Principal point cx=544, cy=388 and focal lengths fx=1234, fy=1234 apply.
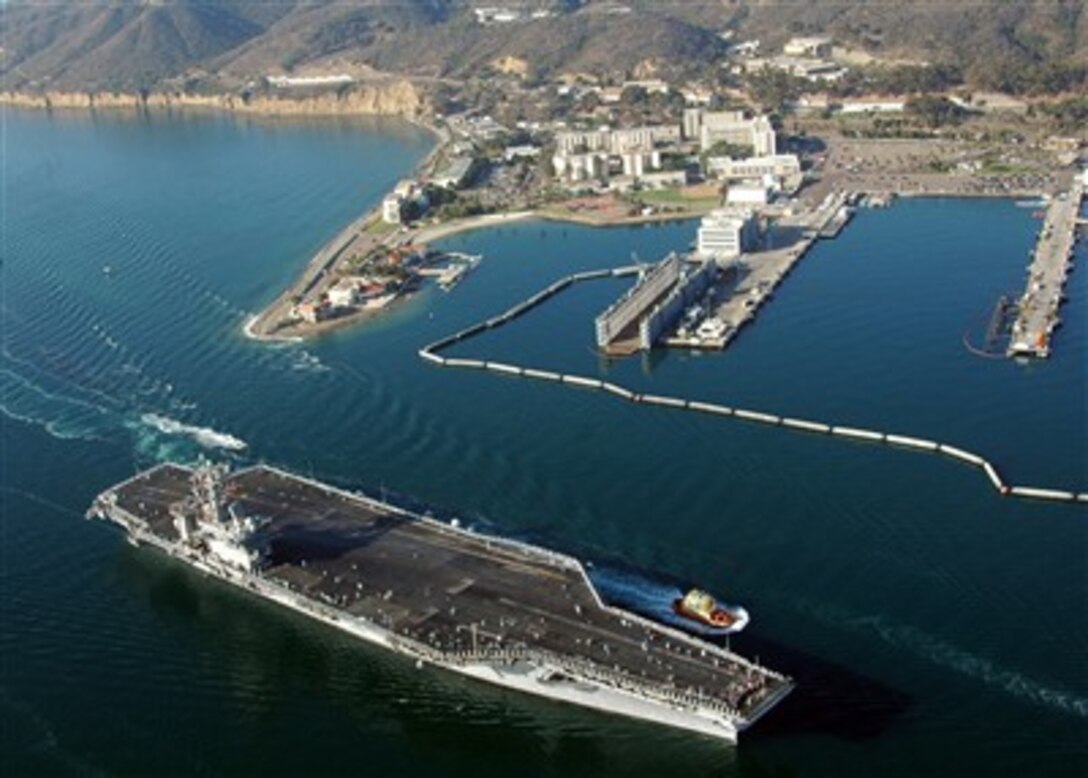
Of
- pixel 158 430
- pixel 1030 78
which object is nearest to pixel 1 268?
pixel 158 430

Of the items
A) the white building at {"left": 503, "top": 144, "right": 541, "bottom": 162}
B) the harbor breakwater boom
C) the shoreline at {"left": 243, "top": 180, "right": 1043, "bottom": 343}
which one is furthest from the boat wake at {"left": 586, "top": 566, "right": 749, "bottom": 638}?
the white building at {"left": 503, "top": 144, "right": 541, "bottom": 162}

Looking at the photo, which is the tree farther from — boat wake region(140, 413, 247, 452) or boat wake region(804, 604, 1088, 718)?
boat wake region(804, 604, 1088, 718)

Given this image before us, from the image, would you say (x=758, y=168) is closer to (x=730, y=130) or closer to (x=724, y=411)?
(x=730, y=130)

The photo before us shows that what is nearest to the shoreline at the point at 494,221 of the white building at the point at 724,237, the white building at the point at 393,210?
the white building at the point at 393,210

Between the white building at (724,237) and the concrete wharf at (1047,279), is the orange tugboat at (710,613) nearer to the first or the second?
the concrete wharf at (1047,279)

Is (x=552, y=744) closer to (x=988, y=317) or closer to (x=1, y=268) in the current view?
(x=988, y=317)
